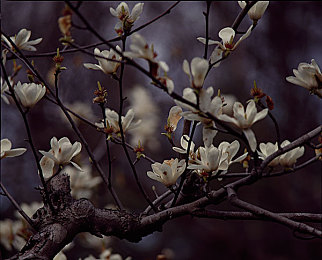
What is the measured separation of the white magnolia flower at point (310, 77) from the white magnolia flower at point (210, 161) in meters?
0.21

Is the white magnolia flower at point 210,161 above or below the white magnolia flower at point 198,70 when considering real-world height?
below

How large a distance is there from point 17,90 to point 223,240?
8.91 ft

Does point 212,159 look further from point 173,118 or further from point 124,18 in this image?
point 124,18

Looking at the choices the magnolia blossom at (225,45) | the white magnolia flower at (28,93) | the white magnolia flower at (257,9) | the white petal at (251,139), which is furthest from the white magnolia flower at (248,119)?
the white magnolia flower at (28,93)

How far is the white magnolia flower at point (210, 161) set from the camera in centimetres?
86

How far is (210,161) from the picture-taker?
869 millimetres

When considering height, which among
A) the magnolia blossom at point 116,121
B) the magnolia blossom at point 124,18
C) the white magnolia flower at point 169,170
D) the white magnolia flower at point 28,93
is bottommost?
the white magnolia flower at point 169,170

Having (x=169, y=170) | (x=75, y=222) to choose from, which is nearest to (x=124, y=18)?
(x=169, y=170)

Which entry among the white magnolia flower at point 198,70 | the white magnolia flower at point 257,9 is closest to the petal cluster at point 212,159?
the white magnolia flower at point 198,70

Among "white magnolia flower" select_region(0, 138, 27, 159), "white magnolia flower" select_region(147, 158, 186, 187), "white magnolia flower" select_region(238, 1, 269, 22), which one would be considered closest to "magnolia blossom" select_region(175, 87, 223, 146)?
"white magnolia flower" select_region(147, 158, 186, 187)

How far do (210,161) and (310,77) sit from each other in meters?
0.25

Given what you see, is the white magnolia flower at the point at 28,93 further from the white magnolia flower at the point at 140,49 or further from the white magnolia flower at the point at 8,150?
the white magnolia flower at the point at 140,49

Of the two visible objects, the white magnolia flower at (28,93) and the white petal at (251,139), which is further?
the white magnolia flower at (28,93)

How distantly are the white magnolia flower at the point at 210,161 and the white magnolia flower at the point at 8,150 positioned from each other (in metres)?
0.35
